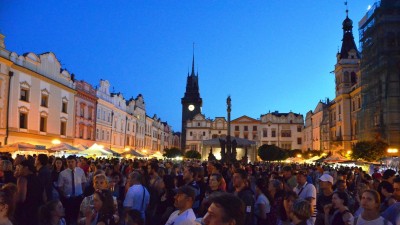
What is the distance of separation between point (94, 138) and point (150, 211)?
154ft

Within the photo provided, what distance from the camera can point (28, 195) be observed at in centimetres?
798

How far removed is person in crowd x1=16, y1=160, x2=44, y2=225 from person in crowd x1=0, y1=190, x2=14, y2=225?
95.5 inches

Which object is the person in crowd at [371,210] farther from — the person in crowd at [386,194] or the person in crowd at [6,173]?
the person in crowd at [6,173]

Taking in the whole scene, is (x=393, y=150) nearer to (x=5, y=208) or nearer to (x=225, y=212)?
(x=5, y=208)

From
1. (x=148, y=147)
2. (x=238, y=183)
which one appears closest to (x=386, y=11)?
(x=238, y=183)

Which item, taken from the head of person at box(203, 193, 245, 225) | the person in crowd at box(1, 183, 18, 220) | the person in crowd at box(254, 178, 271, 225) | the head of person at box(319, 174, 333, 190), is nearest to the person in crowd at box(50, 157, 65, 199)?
the person in crowd at box(1, 183, 18, 220)

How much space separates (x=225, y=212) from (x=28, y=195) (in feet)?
18.9

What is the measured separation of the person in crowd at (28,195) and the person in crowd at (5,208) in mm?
2425

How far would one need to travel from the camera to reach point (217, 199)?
337cm

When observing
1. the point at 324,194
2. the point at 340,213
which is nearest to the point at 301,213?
the point at 340,213

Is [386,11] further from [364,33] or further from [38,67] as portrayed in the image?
[38,67]

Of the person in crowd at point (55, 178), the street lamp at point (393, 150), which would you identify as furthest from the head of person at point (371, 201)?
the street lamp at point (393, 150)

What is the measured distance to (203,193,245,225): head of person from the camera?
326cm

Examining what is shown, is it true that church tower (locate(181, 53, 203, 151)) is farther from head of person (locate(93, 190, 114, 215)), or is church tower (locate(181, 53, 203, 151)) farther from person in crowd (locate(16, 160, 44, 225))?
head of person (locate(93, 190, 114, 215))
